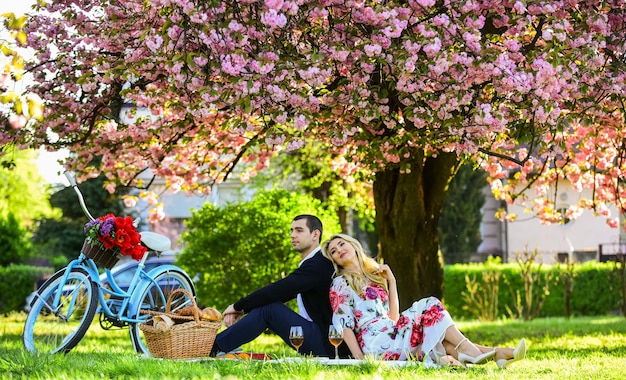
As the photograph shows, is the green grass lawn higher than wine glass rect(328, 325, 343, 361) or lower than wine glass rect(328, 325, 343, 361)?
lower

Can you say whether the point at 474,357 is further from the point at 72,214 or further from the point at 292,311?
the point at 72,214

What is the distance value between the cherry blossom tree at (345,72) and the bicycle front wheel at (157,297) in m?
1.50

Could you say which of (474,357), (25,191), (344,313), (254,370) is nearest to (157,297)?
(344,313)

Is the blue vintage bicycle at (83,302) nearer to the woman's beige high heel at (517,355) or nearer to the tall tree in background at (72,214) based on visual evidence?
the woman's beige high heel at (517,355)

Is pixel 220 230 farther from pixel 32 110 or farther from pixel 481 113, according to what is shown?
pixel 32 110

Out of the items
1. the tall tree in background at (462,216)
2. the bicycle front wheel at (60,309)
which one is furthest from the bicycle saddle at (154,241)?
the tall tree in background at (462,216)

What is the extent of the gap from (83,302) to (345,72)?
3.12 meters

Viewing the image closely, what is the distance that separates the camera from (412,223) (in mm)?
10781

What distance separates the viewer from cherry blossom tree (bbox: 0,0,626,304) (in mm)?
6941

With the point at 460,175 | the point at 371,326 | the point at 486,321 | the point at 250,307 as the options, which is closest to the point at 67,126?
the point at 250,307

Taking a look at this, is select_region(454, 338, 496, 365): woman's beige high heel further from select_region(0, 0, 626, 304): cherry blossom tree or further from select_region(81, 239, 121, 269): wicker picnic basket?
select_region(81, 239, 121, 269): wicker picnic basket

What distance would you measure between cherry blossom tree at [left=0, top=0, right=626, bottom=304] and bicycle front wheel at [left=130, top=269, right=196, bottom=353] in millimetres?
1504

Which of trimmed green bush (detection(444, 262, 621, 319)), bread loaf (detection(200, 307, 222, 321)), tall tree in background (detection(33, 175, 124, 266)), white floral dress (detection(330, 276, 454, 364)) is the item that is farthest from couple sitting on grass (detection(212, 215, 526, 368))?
tall tree in background (detection(33, 175, 124, 266))

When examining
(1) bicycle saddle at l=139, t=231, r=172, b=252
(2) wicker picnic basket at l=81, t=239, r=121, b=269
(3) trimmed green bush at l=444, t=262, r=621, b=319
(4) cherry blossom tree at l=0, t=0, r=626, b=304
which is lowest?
(3) trimmed green bush at l=444, t=262, r=621, b=319
